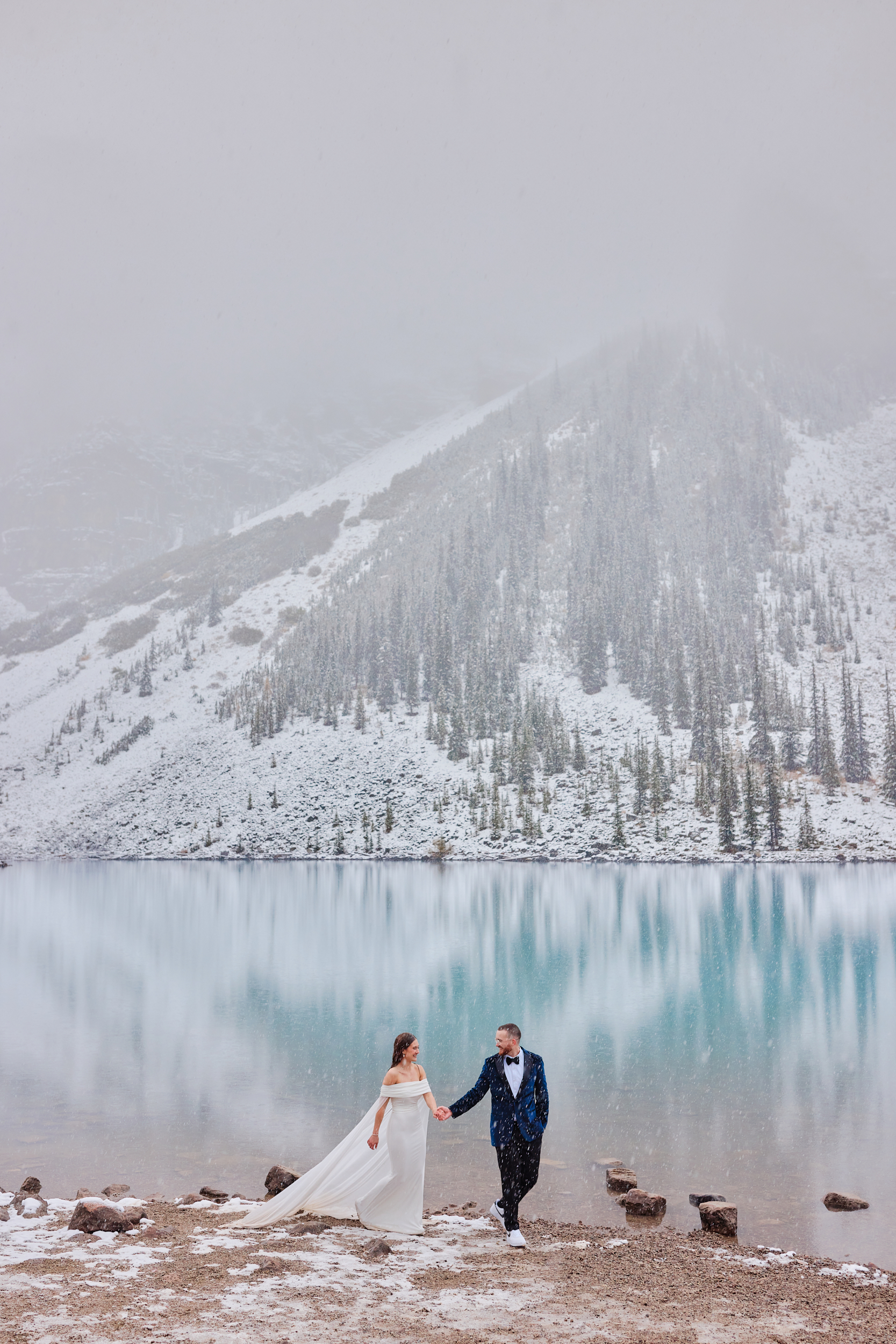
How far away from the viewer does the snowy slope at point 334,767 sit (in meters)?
95.7

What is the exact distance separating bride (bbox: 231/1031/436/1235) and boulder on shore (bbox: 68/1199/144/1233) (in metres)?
1.37

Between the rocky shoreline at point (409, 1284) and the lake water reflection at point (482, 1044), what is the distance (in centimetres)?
164

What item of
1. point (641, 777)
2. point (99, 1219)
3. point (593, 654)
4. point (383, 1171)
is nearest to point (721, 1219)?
point (383, 1171)

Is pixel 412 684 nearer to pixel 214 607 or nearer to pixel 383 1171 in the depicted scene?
pixel 214 607

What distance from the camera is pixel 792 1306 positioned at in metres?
7.95

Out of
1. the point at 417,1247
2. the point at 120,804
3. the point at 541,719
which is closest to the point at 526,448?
the point at 541,719

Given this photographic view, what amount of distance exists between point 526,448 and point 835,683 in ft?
328

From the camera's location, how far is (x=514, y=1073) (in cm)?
1005

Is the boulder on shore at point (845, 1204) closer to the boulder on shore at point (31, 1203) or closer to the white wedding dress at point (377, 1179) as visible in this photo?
the white wedding dress at point (377, 1179)

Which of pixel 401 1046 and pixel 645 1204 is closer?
pixel 401 1046

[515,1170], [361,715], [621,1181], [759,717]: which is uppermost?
[361,715]

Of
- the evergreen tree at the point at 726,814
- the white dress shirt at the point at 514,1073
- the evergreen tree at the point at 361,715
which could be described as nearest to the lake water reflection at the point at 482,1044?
the white dress shirt at the point at 514,1073

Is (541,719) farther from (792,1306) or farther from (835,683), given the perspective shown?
(792,1306)

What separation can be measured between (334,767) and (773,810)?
5701cm
